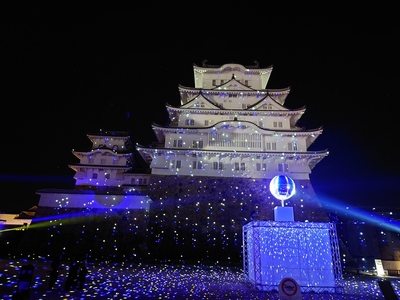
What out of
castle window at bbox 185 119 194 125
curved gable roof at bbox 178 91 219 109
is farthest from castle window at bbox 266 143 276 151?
castle window at bbox 185 119 194 125

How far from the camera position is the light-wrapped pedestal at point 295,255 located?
9398mm

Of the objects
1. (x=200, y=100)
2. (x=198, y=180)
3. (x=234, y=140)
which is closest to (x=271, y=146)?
(x=234, y=140)

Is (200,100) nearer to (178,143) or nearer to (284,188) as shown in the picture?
(178,143)

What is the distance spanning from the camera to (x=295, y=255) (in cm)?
966

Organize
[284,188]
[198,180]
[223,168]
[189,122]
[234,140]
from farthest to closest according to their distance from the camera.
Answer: [189,122] < [234,140] < [223,168] < [198,180] < [284,188]

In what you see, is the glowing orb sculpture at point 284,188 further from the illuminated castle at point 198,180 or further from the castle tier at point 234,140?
the castle tier at point 234,140

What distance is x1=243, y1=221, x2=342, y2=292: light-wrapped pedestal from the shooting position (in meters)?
9.40

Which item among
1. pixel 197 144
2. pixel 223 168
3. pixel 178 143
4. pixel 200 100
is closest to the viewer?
pixel 223 168

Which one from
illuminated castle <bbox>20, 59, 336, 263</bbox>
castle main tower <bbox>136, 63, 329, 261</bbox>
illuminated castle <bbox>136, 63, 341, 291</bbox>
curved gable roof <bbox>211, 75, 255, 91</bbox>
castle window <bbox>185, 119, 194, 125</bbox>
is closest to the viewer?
illuminated castle <bbox>20, 59, 336, 263</bbox>

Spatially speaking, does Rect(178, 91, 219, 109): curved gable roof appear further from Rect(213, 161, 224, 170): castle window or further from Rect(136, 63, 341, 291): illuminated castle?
Rect(213, 161, 224, 170): castle window

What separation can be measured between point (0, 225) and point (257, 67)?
33.2m

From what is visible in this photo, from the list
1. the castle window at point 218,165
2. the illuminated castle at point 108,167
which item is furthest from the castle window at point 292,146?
the illuminated castle at point 108,167

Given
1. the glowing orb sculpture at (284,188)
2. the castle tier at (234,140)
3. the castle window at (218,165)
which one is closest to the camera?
the glowing orb sculpture at (284,188)

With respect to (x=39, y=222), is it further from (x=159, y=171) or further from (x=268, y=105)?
(x=268, y=105)
